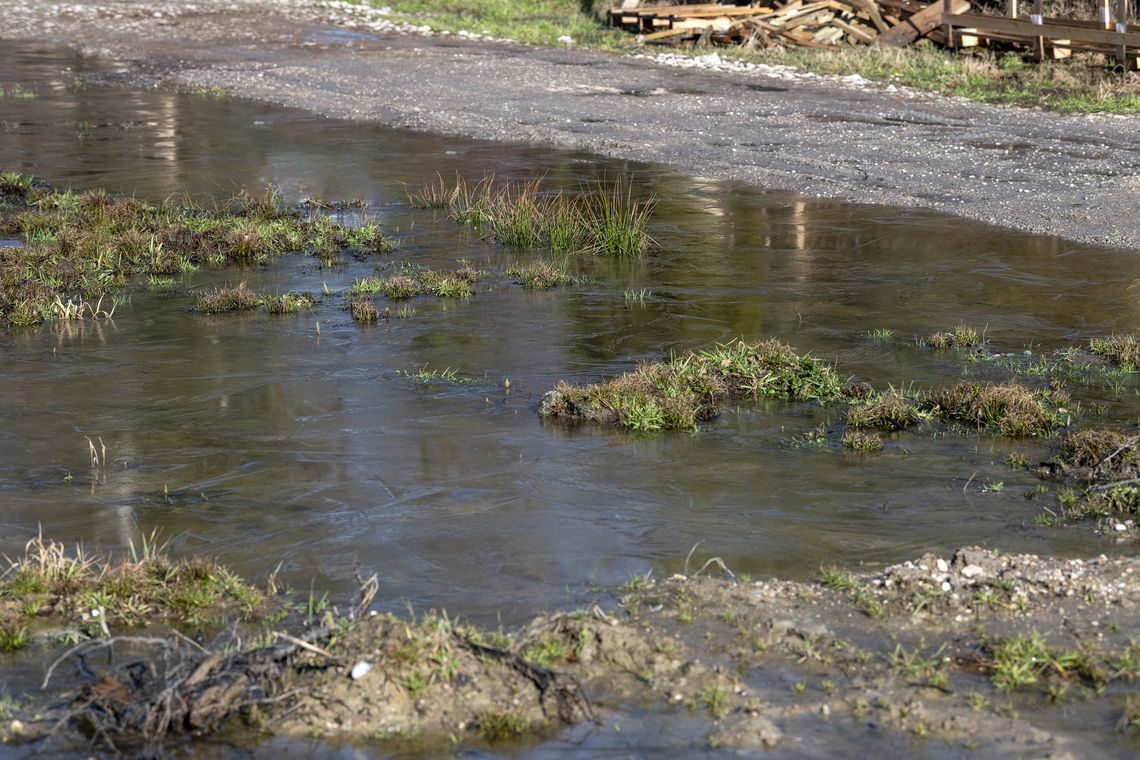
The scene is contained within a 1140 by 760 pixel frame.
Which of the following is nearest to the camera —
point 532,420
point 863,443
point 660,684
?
point 660,684

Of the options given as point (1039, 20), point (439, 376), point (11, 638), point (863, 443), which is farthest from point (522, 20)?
point (11, 638)

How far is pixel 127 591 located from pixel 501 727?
1.82 m

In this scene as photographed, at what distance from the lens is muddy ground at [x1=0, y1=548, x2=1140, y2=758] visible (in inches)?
179

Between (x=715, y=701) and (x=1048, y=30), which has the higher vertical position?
(x=1048, y=30)

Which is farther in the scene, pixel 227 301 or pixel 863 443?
pixel 227 301

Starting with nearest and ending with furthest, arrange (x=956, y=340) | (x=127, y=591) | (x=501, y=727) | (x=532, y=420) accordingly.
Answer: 1. (x=501, y=727)
2. (x=127, y=591)
3. (x=532, y=420)
4. (x=956, y=340)

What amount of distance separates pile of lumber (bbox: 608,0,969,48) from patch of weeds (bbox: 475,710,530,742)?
67.9 feet

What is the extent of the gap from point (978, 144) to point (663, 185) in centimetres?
395

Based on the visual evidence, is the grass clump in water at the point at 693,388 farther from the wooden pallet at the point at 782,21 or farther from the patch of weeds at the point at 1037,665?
the wooden pallet at the point at 782,21

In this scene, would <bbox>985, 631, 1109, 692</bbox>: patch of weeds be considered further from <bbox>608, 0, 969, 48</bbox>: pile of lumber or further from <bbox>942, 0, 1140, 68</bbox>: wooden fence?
<bbox>608, 0, 969, 48</bbox>: pile of lumber

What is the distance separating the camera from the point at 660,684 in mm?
4820

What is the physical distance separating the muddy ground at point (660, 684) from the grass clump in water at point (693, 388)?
101 inches

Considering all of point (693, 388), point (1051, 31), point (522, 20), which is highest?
point (522, 20)

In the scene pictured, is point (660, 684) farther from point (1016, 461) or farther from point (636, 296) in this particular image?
point (636, 296)
